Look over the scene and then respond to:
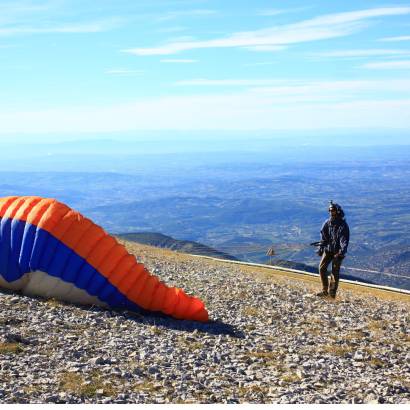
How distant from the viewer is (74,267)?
17375 mm

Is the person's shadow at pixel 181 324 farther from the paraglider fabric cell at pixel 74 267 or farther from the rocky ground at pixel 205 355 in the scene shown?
the paraglider fabric cell at pixel 74 267

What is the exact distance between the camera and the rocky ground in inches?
455

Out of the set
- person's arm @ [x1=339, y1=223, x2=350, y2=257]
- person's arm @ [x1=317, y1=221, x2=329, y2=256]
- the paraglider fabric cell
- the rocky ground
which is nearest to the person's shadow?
the rocky ground

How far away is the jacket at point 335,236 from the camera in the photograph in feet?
75.1

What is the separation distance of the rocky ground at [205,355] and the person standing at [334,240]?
2.65 m

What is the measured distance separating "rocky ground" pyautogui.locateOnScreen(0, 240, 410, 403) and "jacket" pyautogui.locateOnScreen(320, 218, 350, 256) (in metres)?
2.74

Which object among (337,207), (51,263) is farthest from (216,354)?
(337,207)

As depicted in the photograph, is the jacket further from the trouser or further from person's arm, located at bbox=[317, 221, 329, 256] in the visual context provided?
the trouser

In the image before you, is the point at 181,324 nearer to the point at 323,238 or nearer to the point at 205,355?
the point at 205,355

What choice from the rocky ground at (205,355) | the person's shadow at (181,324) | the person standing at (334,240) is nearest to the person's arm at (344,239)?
the person standing at (334,240)

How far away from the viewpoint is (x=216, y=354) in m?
14.5

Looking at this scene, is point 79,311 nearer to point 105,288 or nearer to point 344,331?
point 105,288

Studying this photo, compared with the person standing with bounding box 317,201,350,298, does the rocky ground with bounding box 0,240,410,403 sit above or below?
below

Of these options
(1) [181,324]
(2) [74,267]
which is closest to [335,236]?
(1) [181,324]
